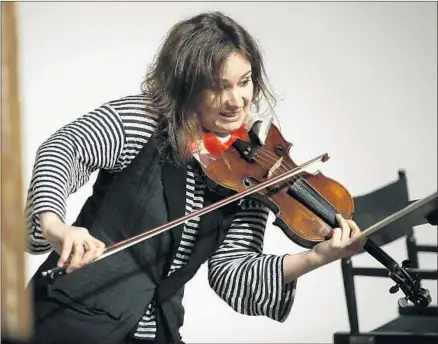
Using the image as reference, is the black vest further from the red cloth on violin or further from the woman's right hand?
the woman's right hand

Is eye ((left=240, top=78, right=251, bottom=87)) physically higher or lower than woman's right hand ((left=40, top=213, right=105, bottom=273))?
higher

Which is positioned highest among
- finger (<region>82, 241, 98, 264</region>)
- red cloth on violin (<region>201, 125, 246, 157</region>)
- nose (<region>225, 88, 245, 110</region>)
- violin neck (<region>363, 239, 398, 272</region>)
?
nose (<region>225, 88, 245, 110</region>)

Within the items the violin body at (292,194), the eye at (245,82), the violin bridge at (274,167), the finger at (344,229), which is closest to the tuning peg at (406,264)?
the violin body at (292,194)

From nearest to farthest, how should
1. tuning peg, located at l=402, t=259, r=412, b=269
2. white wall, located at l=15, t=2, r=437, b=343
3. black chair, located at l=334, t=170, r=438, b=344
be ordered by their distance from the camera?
tuning peg, located at l=402, t=259, r=412, b=269
black chair, located at l=334, t=170, r=438, b=344
white wall, located at l=15, t=2, r=437, b=343

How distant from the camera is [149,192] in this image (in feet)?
3.87

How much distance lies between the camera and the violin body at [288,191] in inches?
46.7

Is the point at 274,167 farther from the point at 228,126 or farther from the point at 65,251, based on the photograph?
the point at 65,251

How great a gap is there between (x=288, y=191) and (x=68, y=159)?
0.36m

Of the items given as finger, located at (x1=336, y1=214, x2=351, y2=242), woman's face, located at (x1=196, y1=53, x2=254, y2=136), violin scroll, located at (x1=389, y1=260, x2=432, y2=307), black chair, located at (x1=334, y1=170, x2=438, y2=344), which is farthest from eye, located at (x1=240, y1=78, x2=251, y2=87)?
black chair, located at (x1=334, y1=170, x2=438, y2=344)

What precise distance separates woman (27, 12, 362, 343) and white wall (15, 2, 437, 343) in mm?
757

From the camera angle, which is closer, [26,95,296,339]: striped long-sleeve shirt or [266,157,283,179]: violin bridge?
[26,95,296,339]: striped long-sleeve shirt

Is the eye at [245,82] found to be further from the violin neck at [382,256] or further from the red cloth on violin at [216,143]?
the violin neck at [382,256]

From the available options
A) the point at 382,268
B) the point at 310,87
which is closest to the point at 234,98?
the point at 382,268

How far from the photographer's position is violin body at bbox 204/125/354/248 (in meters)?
1.19
